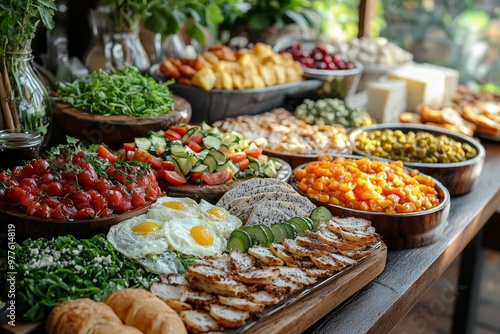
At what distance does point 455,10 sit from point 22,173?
6.41 meters

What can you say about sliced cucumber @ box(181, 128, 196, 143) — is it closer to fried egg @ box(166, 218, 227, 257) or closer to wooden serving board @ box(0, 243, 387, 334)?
fried egg @ box(166, 218, 227, 257)

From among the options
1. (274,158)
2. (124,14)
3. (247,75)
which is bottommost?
(274,158)

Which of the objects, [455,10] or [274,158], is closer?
[274,158]

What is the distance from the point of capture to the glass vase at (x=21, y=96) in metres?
2.65

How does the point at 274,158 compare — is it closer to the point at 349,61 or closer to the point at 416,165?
the point at 416,165

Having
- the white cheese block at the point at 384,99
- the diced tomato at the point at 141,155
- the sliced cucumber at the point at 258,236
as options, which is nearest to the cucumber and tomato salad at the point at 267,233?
the sliced cucumber at the point at 258,236

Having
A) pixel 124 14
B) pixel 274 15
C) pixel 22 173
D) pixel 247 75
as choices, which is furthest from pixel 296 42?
pixel 22 173

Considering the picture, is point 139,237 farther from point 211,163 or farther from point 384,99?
point 384,99

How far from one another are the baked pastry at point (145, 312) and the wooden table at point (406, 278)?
1.95ft

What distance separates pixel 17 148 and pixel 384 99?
2758 millimetres

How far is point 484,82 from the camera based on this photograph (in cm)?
739

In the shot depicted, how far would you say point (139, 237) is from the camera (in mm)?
2096

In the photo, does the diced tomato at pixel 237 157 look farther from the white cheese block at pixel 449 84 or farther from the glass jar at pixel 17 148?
the white cheese block at pixel 449 84

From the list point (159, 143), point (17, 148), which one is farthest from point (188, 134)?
point (17, 148)
